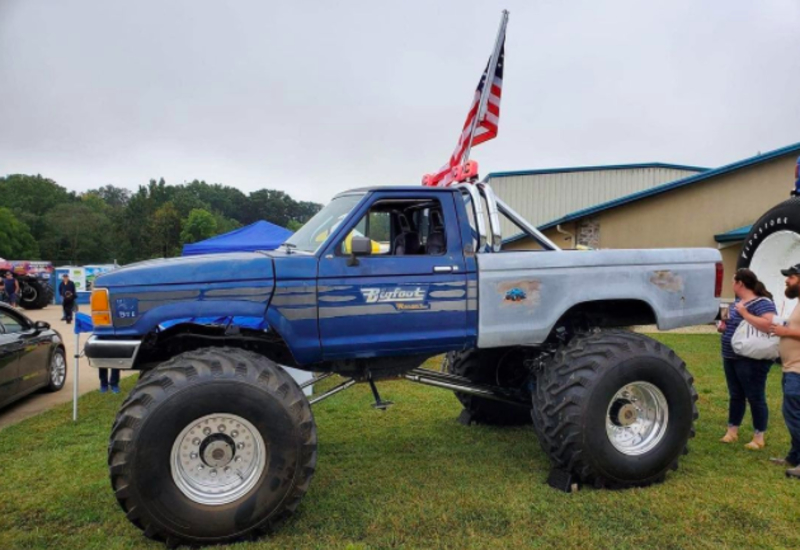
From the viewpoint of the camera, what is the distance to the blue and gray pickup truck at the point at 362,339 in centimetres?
393

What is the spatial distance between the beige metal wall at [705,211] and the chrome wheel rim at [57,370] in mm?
14299

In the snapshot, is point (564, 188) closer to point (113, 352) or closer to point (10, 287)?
point (113, 352)

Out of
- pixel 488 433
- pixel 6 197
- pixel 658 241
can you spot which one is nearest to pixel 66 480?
pixel 488 433

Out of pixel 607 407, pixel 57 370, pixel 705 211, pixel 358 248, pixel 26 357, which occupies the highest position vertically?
pixel 705 211

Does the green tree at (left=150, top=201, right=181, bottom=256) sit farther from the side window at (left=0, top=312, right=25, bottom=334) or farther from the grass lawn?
the grass lawn

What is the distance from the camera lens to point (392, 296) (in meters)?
4.58

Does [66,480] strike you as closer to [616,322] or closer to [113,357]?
[113,357]

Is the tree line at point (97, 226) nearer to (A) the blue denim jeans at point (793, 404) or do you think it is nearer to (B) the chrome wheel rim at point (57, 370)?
(B) the chrome wheel rim at point (57, 370)

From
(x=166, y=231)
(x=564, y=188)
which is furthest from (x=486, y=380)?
(x=166, y=231)

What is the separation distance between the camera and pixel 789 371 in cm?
512

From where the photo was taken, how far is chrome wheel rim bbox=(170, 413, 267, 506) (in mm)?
3971

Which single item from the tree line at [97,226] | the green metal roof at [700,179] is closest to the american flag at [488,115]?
the green metal roof at [700,179]

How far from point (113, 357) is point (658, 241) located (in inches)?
653

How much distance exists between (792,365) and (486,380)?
2.73 meters
